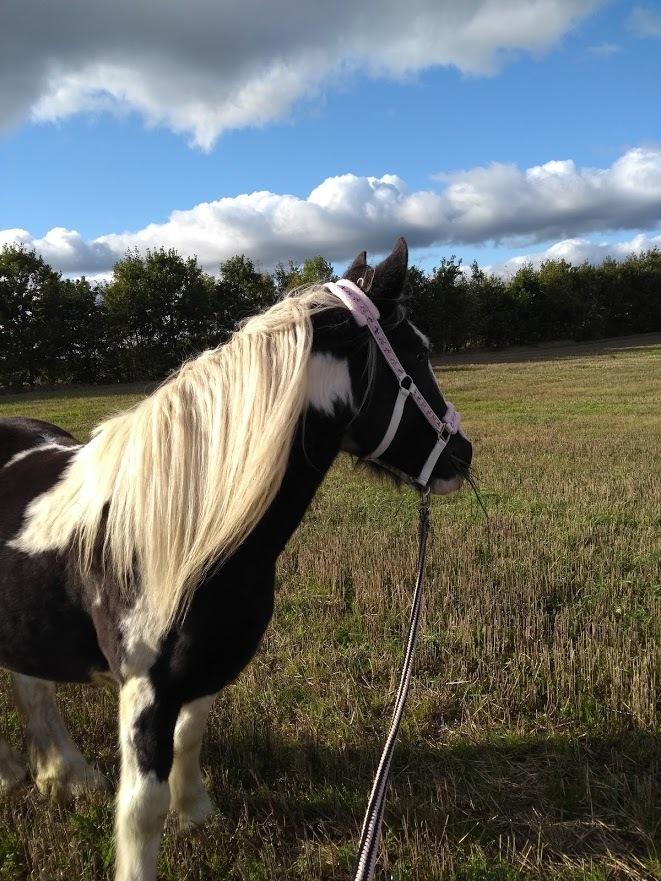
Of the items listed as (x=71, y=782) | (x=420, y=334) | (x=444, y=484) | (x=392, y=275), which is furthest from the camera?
(x=71, y=782)

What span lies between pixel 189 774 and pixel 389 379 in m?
1.99

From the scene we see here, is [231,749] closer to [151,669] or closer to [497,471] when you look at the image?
[151,669]

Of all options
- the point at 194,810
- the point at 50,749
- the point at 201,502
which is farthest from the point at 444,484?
the point at 50,749

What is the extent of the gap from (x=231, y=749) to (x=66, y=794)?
2.64 feet

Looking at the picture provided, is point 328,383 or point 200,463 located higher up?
point 328,383

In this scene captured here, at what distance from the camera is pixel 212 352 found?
7.48ft

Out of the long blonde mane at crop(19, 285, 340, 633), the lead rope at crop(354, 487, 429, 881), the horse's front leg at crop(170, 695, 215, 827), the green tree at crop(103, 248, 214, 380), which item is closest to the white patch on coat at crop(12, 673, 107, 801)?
the horse's front leg at crop(170, 695, 215, 827)

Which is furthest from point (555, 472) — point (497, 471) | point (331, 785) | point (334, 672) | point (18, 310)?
point (18, 310)

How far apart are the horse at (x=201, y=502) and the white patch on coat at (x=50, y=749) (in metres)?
0.85

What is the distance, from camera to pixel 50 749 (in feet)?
10.1

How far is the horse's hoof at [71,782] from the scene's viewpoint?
2.89 metres

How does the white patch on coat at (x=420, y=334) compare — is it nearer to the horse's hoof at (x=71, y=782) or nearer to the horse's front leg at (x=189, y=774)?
the horse's front leg at (x=189, y=774)

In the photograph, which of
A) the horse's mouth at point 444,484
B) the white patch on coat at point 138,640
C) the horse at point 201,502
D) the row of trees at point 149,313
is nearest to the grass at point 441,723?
the horse at point 201,502

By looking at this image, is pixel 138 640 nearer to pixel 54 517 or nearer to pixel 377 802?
pixel 54 517
